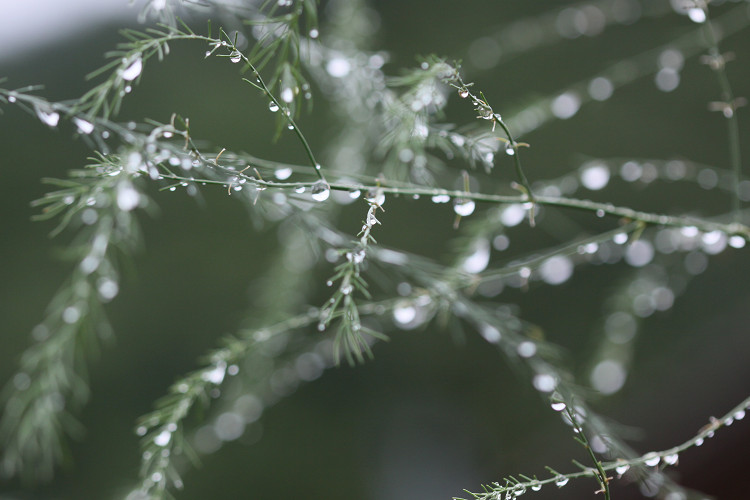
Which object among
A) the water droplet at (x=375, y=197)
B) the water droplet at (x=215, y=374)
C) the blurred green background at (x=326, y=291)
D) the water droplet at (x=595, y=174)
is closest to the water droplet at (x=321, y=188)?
the water droplet at (x=375, y=197)

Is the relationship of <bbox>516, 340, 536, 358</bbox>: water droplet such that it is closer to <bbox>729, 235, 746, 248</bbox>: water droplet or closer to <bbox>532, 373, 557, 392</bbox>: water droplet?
<bbox>532, 373, 557, 392</bbox>: water droplet

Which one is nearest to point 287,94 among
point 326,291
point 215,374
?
point 215,374

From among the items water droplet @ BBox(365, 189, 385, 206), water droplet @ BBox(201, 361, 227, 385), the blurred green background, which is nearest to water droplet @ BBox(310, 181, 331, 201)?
water droplet @ BBox(365, 189, 385, 206)

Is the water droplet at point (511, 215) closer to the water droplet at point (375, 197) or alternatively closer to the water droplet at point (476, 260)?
the water droplet at point (476, 260)

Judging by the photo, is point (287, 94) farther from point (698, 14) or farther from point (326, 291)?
point (326, 291)

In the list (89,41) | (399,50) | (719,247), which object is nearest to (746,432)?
(719,247)

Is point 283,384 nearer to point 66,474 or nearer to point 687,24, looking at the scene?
point 66,474
